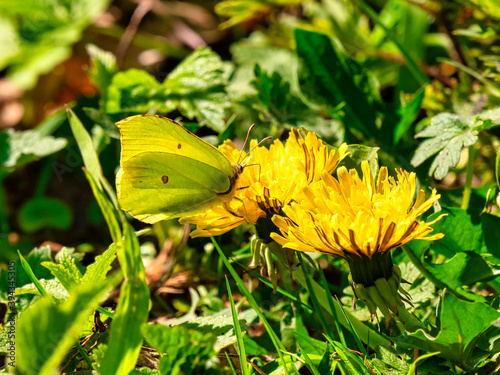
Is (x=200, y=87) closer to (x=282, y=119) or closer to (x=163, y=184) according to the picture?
(x=282, y=119)

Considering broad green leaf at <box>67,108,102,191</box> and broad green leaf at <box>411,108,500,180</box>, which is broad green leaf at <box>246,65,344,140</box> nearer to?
broad green leaf at <box>411,108,500,180</box>

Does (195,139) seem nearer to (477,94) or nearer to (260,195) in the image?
(260,195)

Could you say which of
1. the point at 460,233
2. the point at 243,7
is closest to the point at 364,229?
the point at 460,233

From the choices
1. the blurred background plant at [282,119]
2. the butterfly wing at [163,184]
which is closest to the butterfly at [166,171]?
the butterfly wing at [163,184]

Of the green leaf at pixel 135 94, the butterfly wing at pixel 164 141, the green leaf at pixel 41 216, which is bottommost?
the green leaf at pixel 41 216

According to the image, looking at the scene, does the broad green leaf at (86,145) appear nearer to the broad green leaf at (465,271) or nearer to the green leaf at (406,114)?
the broad green leaf at (465,271)

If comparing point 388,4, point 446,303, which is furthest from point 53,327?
point 388,4

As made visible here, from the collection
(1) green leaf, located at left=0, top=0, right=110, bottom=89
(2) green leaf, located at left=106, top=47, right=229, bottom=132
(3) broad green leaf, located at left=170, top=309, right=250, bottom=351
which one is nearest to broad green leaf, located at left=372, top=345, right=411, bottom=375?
(3) broad green leaf, located at left=170, top=309, right=250, bottom=351
